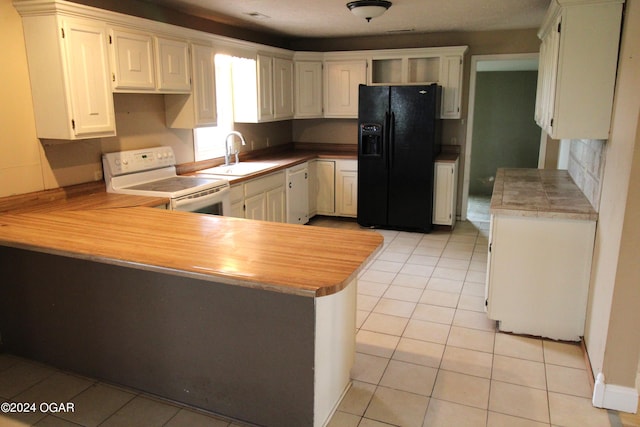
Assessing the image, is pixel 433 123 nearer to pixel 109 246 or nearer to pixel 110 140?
pixel 110 140

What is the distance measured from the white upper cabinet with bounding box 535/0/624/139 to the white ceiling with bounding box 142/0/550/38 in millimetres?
1433

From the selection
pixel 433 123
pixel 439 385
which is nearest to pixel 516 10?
pixel 433 123

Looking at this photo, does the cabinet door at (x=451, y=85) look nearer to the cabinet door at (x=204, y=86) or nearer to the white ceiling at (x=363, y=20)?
the white ceiling at (x=363, y=20)

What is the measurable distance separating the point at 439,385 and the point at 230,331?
121cm

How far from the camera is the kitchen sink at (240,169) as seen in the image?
4.49 metres

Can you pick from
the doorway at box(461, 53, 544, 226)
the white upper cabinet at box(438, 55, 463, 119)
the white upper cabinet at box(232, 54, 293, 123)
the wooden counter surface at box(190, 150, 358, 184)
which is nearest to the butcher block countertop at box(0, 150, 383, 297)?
the wooden counter surface at box(190, 150, 358, 184)

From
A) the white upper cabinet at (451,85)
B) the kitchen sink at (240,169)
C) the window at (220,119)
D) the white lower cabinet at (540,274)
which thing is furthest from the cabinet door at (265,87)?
the white lower cabinet at (540,274)

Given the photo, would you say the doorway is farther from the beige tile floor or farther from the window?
the beige tile floor

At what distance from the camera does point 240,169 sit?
4.73 metres

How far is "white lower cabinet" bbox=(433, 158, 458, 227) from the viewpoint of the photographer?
17.7 ft

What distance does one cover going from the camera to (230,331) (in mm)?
2170

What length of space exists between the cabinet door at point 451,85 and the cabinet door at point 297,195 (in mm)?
1783

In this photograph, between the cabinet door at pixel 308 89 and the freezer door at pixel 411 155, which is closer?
the freezer door at pixel 411 155

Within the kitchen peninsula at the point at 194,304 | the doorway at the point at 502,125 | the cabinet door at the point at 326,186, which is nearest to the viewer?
the kitchen peninsula at the point at 194,304
